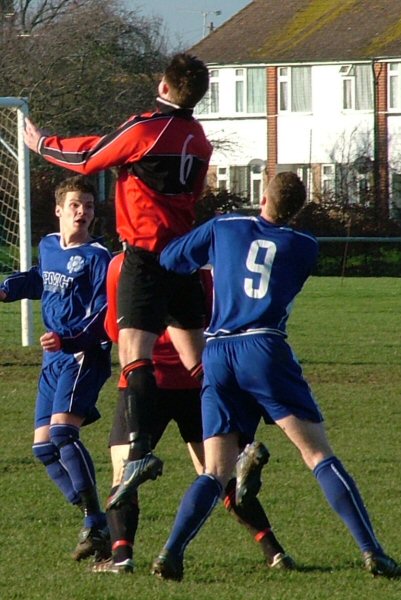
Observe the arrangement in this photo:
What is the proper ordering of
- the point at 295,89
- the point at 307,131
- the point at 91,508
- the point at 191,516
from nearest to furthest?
the point at 191,516 → the point at 91,508 → the point at 307,131 → the point at 295,89

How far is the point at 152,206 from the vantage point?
646 cm

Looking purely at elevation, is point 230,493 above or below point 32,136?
below

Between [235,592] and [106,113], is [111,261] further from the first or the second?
[106,113]

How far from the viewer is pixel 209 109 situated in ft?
197

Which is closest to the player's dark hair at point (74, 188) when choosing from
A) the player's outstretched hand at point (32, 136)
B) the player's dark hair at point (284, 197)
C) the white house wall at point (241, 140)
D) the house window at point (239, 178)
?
the player's outstretched hand at point (32, 136)

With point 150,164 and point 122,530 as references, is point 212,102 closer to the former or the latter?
point 150,164

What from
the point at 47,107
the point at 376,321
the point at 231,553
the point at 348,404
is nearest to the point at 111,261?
the point at 231,553

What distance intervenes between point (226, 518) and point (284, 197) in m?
2.46

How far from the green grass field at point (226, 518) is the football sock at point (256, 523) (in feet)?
0.32

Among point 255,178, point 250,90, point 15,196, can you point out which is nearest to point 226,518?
point 15,196

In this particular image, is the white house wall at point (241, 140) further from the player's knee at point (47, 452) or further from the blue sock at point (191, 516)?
the blue sock at point (191, 516)

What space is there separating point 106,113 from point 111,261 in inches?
1454

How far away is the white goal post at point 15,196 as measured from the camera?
16.4 meters

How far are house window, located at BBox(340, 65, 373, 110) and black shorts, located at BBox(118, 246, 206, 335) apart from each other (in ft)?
164
